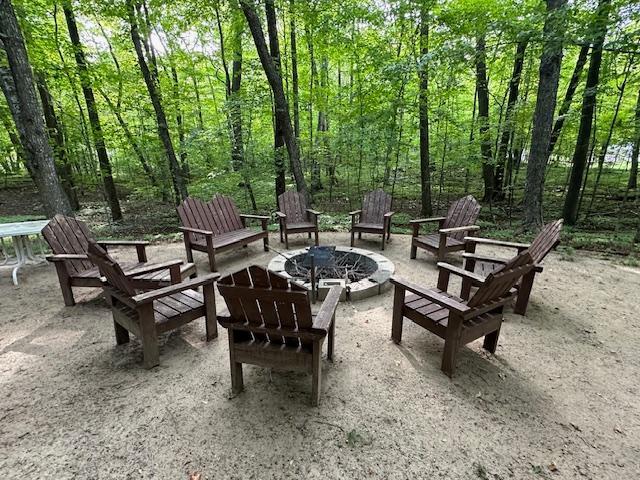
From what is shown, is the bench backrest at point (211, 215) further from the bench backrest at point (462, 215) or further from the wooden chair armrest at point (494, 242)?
the wooden chair armrest at point (494, 242)

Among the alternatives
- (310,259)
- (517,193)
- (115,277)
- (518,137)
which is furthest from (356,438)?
(517,193)

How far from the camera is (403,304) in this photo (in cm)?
246

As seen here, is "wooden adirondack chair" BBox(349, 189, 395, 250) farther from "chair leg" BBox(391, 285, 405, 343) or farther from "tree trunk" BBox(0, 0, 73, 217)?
"tree trunk" BBox(0, 0, 73, 217)

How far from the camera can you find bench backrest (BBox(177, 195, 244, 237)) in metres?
4.34

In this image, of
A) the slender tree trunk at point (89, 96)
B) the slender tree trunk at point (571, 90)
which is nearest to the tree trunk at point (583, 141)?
the slender tree trunk at point (571, 90)

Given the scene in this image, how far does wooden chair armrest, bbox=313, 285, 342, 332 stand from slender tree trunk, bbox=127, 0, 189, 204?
553 cm

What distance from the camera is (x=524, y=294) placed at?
2980mm

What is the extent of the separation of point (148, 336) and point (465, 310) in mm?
2245

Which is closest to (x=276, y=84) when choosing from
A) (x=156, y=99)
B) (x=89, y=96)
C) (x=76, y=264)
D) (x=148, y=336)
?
(x=156, y=99)

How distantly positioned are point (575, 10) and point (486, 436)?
4.81 metres

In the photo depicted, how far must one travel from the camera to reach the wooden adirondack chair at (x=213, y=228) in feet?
13.5

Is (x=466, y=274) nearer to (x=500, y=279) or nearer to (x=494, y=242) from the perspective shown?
(x=500, y=279)

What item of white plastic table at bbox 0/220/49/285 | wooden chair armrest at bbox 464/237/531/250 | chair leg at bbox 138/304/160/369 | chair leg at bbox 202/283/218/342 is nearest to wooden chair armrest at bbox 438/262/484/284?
wooden chair armrest at bbox 464/237/531/250

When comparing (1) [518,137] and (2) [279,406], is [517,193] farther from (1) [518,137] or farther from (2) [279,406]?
(2) [279,406]
